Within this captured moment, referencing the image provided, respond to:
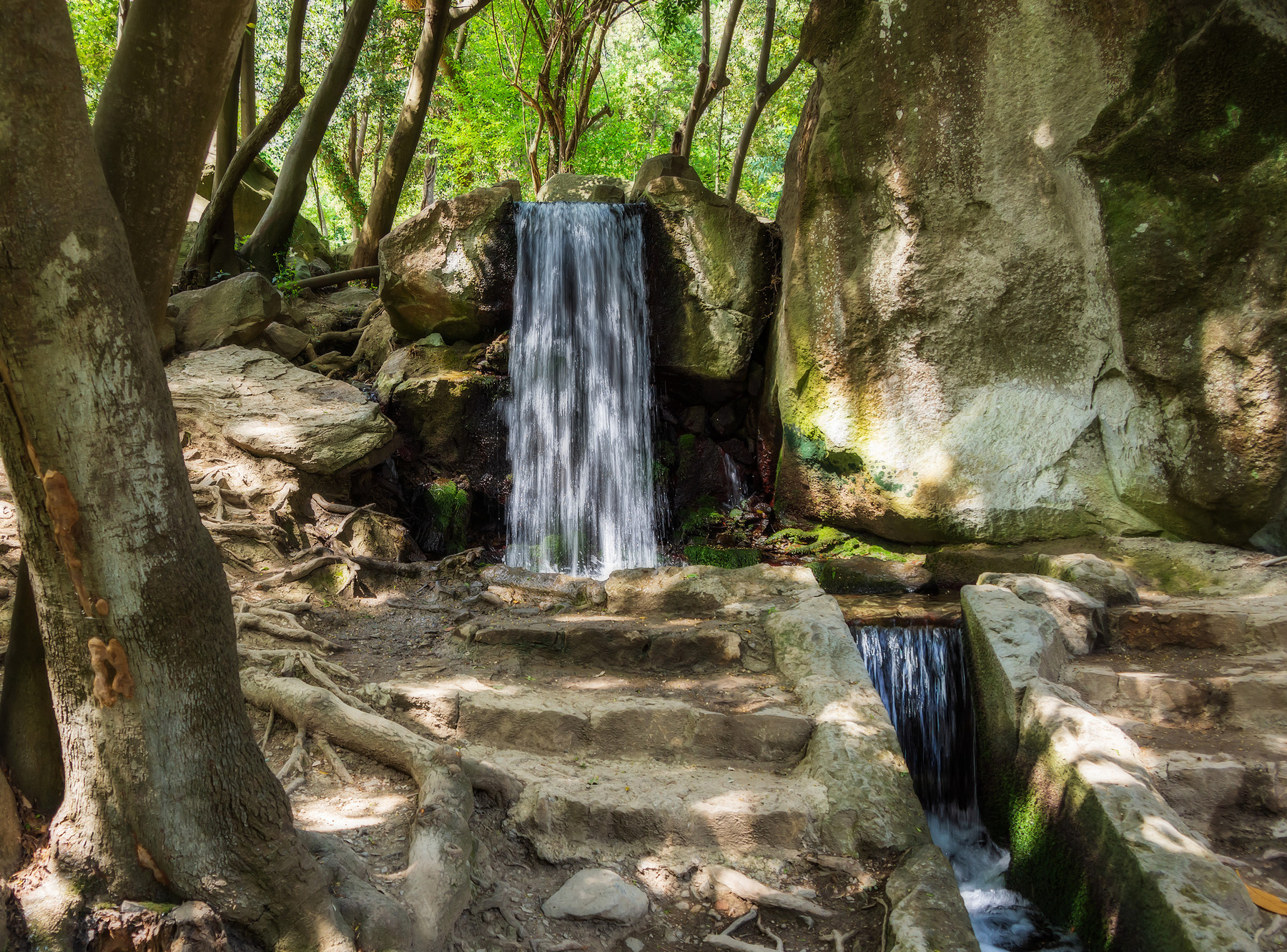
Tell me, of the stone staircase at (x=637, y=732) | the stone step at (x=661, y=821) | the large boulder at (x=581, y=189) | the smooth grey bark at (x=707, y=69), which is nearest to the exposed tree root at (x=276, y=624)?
the stone staircase at (x=637, y=732)

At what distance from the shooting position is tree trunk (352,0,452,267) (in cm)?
1063

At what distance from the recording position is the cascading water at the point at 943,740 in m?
4.07

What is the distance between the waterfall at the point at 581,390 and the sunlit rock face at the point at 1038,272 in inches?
72.8

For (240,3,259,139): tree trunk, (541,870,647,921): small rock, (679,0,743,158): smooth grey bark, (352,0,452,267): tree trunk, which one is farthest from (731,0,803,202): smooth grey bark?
(541,870,647,921): small rock

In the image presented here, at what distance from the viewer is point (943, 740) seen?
16.1 feet

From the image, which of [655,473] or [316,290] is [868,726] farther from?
[316,290]

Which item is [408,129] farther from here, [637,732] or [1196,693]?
[1196,693]

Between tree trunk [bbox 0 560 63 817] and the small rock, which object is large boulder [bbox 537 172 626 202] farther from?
tree trunk [bbox 0 560 63 817]

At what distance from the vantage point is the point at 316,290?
11.8 m

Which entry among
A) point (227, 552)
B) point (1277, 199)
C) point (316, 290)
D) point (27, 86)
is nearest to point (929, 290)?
point (1277, 199)

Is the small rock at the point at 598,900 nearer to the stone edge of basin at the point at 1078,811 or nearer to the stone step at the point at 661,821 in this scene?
the stone step at the point at 661,821

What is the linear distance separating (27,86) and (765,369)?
7852 millimetres

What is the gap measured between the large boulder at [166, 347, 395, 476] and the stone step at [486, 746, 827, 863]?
4.27 meters

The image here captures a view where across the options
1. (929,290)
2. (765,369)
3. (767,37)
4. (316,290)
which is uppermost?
(767,37)
